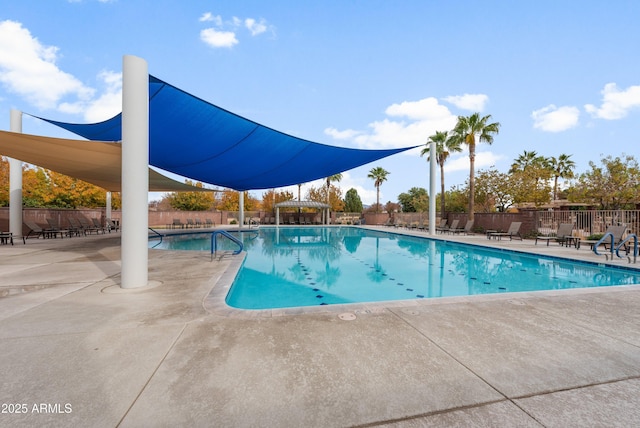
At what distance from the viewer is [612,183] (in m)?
13.5

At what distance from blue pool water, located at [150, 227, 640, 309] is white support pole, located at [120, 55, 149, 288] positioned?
1.58 metres

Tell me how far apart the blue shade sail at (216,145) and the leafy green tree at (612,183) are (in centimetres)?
1214

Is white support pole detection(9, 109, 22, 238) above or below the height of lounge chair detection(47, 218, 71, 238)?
above

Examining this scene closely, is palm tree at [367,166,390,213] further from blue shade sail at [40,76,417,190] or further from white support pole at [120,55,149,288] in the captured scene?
white support pole at [120,55,149,288]

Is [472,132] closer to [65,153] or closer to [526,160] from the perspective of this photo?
[526,160]

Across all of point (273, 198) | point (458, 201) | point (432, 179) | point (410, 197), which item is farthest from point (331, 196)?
point (432, 179)

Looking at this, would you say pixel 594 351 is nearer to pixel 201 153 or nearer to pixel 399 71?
pixel 201 153

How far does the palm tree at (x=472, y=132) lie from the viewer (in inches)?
677

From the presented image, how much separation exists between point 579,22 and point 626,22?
1004 mm

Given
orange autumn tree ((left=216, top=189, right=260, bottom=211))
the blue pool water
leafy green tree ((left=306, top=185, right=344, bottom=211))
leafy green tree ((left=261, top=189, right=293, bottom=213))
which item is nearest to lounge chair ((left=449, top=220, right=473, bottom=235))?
the blue pool water

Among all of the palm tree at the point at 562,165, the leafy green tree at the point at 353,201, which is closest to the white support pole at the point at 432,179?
the leafy green tree at the point at 353,201

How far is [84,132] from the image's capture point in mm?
7500

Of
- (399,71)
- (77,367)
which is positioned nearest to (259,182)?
(399,71)

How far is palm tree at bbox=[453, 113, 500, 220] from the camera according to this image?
56.4 feet
